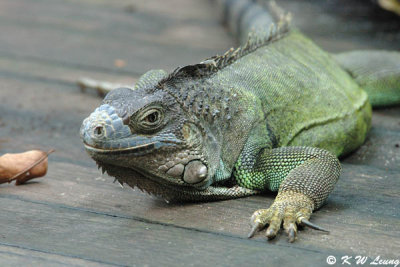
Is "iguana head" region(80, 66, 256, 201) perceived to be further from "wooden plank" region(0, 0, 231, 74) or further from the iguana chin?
"wooden plank" region(0, 0, 231, 74)

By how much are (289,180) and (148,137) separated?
32.2 inches

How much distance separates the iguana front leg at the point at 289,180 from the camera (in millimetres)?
2934

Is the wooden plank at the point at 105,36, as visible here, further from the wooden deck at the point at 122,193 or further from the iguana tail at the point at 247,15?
the iguana tail at the point at 247,15

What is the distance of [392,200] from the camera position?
343cm

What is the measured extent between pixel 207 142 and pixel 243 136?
325mm

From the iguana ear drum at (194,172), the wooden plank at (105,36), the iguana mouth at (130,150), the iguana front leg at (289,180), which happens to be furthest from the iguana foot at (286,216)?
the wooden plank at (105,36)

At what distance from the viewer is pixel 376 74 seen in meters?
5.40

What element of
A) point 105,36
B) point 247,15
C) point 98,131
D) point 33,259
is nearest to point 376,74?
point 247,15

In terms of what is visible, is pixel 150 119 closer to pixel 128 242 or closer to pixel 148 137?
pixel 148 137

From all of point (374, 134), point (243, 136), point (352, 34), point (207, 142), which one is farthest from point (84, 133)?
point (352, 34)

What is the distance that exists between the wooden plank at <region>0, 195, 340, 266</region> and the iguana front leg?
16 centimetres

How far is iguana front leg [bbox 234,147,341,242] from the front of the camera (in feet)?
9.62

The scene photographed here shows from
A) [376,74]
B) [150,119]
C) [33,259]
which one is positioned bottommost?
[33,259]

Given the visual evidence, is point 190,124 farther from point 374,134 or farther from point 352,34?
point 352,34
